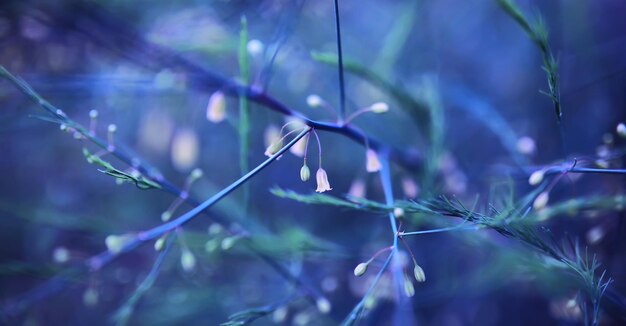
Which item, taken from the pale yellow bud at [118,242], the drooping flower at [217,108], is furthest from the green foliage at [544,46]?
the pale yellow bud at [118,242]

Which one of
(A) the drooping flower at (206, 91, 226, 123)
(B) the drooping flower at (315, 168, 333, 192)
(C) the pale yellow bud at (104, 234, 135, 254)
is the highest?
(A) the drooping flower at (206, 91, 226, 123)

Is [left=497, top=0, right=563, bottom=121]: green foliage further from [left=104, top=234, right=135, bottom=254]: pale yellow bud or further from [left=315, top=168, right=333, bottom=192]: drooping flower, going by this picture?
[left=104, top=234, right=135, bottom=254]: pale yellow bud

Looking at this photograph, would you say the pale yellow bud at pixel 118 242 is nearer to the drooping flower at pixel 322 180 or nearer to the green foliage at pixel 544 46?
the drooping flower at pixel 322 180

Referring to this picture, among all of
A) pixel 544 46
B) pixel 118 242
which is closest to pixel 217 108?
pixel 118 242

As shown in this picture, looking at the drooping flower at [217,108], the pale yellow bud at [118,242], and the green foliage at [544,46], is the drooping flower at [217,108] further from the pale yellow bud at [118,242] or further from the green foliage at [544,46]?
the green foliage at [544,46]

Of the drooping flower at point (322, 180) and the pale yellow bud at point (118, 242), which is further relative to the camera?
Answer: the pale yellow bud at point (118, 242)

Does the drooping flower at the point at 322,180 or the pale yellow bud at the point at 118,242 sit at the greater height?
the pale yellow bud at the point at 118,242

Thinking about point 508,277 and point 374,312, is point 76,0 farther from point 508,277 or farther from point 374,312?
point 508,277

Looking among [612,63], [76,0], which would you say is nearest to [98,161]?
[76,0]

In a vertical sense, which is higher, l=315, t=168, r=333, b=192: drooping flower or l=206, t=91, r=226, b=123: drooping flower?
l=206, t=91, r=226, b=123: drooping flower

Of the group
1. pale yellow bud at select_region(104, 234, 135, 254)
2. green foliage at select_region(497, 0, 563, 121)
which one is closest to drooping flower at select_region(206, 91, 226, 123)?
pale yellow bud at select_region(104, 234, 135, 254)

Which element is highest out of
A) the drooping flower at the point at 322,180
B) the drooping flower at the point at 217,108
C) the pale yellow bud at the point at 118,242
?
the drooping flower at the point at 217,108
